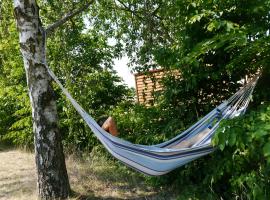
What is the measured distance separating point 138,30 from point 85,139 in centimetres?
197

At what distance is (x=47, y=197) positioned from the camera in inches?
140

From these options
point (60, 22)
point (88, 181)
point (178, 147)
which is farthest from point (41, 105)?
point (178, 147)

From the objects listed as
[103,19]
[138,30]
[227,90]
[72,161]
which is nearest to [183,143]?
[227,90]

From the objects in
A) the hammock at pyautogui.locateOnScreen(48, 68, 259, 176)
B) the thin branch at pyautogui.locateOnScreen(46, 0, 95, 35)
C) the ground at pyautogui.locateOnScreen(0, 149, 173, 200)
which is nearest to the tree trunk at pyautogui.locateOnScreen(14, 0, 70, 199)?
the thin branch at pyautogui.locateOnScreen(46, 0, 95, 35)

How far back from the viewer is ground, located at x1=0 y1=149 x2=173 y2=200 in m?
3.85

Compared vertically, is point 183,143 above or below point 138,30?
below

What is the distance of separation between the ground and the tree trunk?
10.7 inches

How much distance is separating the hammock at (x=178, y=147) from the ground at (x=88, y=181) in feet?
2.90

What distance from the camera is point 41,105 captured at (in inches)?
139

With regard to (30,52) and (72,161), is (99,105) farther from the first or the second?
(30,52)

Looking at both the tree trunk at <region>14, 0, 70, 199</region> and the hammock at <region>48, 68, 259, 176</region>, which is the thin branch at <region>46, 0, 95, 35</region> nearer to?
the tree trunk at <region>14, 0, 70, 199</region>

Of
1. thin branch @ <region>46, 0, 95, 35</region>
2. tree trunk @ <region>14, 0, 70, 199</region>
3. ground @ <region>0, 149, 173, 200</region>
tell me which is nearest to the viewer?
tree trunk @ <region>14, 0, 70, 199</region>

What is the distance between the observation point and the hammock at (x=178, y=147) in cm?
286

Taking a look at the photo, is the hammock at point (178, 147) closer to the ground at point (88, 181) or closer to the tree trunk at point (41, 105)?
the tree trunk at point (41, 105)
